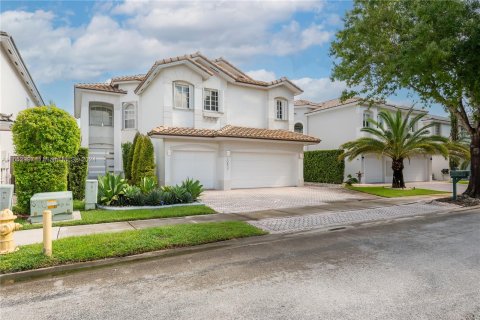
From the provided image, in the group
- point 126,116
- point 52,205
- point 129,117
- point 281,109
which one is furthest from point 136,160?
point 281,109

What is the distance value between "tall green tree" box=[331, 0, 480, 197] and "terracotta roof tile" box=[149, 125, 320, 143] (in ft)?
18.5

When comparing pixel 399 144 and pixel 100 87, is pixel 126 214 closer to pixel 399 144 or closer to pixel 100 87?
pixel 100 87

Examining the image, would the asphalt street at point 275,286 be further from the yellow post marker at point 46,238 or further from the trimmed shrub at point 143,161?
the trimmed shrub at point 143,161

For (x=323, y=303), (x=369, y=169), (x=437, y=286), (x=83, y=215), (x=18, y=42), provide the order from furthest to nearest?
1. (x=369, y=169)
2. (x=18, y=42)
3. (x=83, y=215)
4. (x=437, y=286)
5. (x=323, y=303)

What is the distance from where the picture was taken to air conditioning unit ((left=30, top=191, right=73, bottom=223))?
834cm

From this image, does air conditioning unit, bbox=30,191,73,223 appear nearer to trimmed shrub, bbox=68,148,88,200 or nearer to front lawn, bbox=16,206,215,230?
front lawn, bbox=16,206,215,230

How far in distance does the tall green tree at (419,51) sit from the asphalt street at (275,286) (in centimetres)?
748

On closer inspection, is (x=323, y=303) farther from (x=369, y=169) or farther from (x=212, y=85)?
(x=369, y=169)

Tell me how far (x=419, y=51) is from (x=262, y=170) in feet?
36.2

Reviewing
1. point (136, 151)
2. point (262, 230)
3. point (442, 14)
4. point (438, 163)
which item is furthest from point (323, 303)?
point (438, 163)

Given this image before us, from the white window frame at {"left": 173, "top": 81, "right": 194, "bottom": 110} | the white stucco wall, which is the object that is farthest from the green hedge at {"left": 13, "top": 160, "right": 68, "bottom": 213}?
the white window frame at {"left": 173, "top": 81, "right": 194, "bottom": 110}

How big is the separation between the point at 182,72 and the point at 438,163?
26940 millimetres

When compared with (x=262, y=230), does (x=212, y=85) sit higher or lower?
higher

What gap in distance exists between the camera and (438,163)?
30.7 meters
